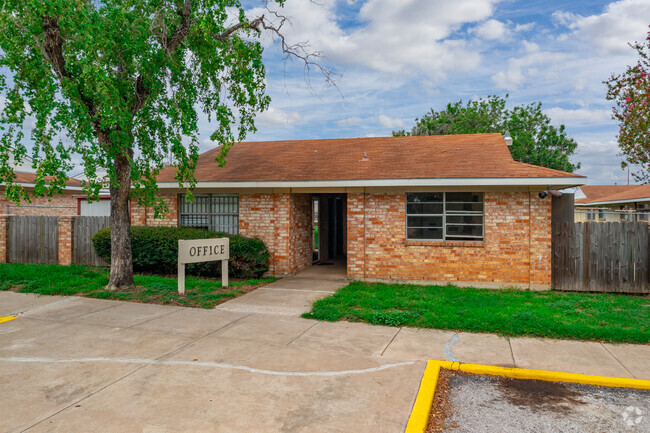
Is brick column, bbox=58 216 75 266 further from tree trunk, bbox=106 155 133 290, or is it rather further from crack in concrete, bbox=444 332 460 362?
crack in concrete, bbox=444 332 460 362

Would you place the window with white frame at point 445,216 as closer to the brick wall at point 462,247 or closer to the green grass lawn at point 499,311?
the brick wall at point 462,247

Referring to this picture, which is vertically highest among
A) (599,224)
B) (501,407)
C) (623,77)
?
(623,77)

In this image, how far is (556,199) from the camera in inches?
415

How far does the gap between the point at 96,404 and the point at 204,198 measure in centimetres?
893

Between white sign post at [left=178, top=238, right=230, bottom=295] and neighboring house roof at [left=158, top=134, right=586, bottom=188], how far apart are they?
2010 millimetres

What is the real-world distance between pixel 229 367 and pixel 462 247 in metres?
7.09

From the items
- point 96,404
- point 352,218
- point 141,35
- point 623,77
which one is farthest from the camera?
point 623,77

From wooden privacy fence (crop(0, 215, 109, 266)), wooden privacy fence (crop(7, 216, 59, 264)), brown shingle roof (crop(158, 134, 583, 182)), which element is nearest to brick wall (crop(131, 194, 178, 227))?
brown shingle roof (crop(158, 134, 583, 182))

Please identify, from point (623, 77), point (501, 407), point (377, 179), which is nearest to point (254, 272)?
point (377, 179)

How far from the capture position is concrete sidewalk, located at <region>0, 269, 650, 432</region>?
3977 mm

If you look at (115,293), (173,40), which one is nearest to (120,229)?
(115,293)

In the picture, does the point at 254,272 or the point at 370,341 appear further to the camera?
the point at 254,272

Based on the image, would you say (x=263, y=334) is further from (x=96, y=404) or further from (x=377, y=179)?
(x=377, y=179)

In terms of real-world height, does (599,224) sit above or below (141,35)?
below
